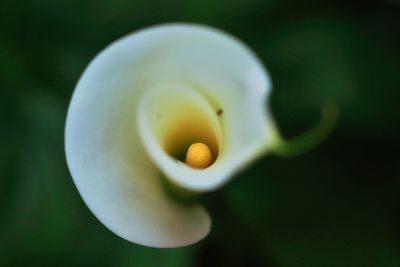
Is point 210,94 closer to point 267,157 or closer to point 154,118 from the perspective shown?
point 154,118

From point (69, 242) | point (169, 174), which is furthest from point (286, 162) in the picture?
point (169, 174)

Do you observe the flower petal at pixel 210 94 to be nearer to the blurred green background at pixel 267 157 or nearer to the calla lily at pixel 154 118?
the calla lily at pixel 154 118

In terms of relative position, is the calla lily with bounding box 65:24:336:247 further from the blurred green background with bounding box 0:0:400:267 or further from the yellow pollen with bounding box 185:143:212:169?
the blurred green background with bounding box 0:0:400:267

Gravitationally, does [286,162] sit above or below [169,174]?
above

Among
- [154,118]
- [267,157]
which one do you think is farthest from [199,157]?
[267,157]

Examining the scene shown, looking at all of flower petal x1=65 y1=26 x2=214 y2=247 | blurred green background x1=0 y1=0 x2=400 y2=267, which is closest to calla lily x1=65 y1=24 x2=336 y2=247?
flower petal x1=65 y1=26 x2=214 y2=247

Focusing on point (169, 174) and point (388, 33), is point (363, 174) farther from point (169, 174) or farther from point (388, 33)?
point (169, 174)

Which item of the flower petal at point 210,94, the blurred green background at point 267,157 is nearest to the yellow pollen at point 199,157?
the flower petal at point 210,94
